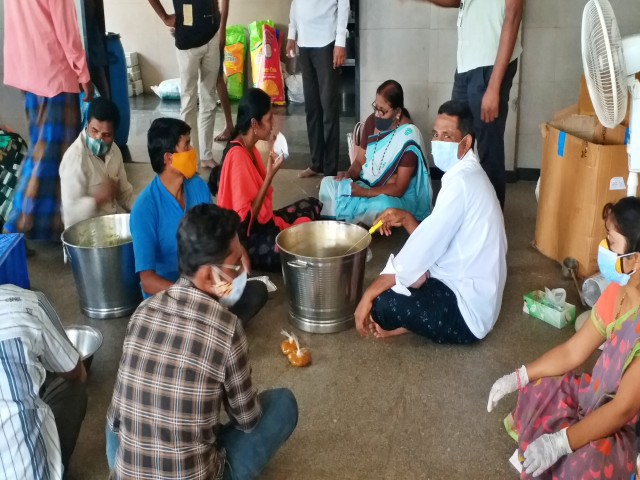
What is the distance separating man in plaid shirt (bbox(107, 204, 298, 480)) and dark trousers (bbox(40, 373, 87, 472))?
0.37 m

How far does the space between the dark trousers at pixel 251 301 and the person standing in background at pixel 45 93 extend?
1.42 metres

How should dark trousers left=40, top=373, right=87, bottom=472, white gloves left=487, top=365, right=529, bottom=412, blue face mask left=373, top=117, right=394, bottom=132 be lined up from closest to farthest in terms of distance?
1. dark trousers left=40, top=373, right=87, bottom=472
2. white gloves left=487, top=365, right=529, bottom=412
3. blue face mask left=373, top=117, right=394, bottom=132

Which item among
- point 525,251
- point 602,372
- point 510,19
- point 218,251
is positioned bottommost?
point 525,251

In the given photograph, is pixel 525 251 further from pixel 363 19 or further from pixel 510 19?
pixel 363 19

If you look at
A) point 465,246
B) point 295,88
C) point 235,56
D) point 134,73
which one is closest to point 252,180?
point 465,246

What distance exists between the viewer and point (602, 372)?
6.09ft

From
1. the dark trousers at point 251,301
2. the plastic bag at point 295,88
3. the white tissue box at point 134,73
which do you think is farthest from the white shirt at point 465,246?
the white tissue box at point 134,73

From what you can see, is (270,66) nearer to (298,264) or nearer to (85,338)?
(298,264)

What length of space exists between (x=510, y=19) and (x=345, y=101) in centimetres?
400

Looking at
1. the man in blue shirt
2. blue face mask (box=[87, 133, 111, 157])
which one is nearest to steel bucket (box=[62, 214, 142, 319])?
the man in blue shirt

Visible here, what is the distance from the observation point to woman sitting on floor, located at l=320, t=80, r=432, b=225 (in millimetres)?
3770

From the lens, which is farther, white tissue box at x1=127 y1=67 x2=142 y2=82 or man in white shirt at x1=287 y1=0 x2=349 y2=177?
white tissue box at x1=127 y1=67 x2=142 y2=82

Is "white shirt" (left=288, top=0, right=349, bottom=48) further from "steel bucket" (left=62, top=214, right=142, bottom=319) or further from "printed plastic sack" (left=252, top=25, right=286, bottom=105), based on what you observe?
"printed plastic sack" (left=252, top=25, right=286, bottom=105)

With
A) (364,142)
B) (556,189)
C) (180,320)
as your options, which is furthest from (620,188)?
(180,320)
